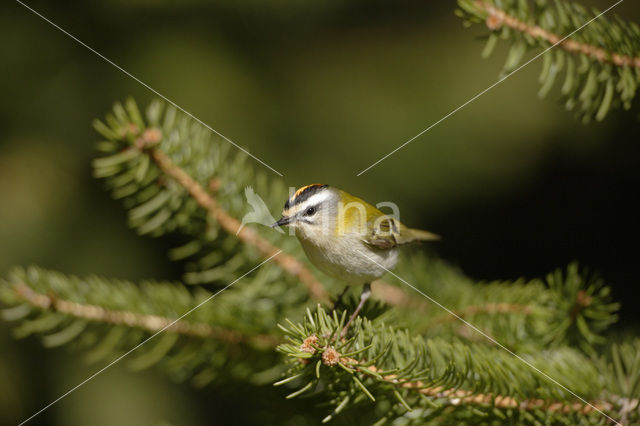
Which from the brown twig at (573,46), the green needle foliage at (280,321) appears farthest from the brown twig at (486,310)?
the brown twig at (573,46)

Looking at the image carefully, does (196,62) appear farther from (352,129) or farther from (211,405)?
(211,405)

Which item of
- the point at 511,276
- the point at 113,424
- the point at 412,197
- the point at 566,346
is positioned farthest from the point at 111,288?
the point at 511,276

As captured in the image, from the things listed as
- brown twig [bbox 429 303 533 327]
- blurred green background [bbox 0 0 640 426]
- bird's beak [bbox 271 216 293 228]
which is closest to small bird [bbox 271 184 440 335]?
bird's beak [bbox 271 216 293 228]

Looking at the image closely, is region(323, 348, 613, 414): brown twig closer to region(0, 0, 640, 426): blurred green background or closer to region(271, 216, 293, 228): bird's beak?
region(271, 216, 293, 228): bird's beak

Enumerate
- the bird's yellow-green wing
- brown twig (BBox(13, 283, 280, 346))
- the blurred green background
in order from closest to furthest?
brown twig (BBox(13, 283, 280, 346)) < the bird's yellow-green wing < the blurred green background

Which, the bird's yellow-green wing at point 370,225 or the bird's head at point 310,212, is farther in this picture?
the bird's yellow-green wing at point 370,225

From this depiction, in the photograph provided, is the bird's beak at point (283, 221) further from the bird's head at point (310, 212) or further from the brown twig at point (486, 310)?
the brown twig at point (486, 310)
